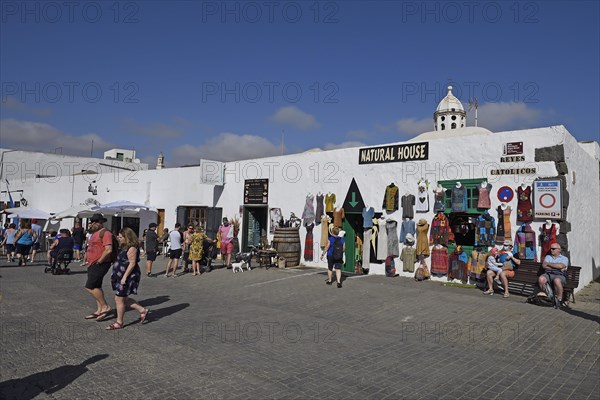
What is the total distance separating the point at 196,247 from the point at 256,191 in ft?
14.8

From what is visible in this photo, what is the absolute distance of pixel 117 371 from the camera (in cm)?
493

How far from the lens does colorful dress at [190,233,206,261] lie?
43.3 feet

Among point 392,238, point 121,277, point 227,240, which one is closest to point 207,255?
point 227,240

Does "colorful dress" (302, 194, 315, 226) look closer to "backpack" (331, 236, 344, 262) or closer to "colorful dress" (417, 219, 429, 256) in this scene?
"backpack" (331, 236, 344, 262)

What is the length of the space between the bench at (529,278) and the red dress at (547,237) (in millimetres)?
357

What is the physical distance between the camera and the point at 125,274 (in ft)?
22.2

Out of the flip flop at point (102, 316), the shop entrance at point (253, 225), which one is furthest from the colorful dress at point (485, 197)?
the flip flop at point (102, 316)

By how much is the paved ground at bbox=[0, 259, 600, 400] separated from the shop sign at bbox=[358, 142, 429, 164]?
14.5ft

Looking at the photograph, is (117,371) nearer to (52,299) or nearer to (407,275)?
(52,299)

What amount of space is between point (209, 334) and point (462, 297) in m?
6.27

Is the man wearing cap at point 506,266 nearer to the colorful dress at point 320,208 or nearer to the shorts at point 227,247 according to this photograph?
the colorful dress at point 320,208

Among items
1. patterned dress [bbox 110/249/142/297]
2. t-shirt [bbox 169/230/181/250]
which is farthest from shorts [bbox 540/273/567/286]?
t-shirt [bbox 169/230/181/250]

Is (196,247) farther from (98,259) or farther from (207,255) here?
(98,259)

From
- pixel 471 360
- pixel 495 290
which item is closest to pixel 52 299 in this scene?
pixel 471 360
